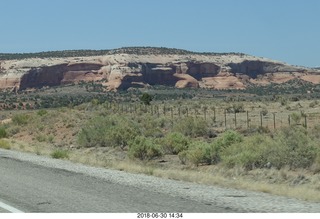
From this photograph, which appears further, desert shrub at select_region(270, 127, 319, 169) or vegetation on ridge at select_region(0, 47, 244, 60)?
vegetation on ridge at select_region(0, 47, 244, 60)

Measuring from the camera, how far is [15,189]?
13.4 m

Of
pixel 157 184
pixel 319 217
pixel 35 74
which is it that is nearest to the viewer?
pixel 319 217

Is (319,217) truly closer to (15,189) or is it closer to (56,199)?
(56,199)

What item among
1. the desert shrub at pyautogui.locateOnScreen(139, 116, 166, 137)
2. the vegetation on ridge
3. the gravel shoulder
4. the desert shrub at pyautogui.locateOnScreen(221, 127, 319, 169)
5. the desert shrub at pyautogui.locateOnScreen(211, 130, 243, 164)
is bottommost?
the desert shrub at pyautogui.locateOnScreen(139, 116, 166, 137)

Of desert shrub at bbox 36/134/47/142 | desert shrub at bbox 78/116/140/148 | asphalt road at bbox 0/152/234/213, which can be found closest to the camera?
asphalt road at bbox 0/152/234/213

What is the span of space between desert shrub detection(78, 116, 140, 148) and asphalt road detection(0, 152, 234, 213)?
17.6 metres

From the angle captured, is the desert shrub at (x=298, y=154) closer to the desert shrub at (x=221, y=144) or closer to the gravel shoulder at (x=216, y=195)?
the desert shrub at (x=221, y=144)

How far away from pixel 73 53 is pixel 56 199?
168638 millimetres

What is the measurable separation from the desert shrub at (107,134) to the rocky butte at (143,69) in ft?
359

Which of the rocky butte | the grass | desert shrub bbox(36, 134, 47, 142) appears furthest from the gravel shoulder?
the rocky butte

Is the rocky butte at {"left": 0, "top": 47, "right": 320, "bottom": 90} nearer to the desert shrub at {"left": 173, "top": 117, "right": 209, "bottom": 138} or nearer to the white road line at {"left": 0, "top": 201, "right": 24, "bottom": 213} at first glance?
the desert shrub at {"left": 173, "top": 117, "right": 209, "bottom": 138}

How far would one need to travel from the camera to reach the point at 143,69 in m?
162

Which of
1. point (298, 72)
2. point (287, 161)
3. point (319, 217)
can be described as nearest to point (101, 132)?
point (287, 161)

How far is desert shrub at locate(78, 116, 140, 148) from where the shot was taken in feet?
113
